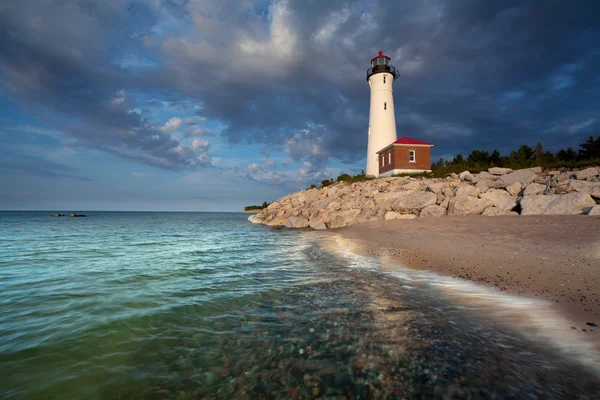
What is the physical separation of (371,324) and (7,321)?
7.24 meters

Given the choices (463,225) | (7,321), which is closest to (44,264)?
(7,321)

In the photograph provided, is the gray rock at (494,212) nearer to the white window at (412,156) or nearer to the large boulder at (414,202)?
the large boulder at (414,202)

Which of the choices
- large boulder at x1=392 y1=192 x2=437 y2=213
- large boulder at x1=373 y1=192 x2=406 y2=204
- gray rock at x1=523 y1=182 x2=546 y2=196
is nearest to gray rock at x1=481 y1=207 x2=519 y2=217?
gray rock at x1=523 y1=182 x2=546 y2=196

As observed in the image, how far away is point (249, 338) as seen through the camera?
457cm

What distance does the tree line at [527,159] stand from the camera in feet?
74.0

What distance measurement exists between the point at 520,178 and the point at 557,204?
6.54 metres

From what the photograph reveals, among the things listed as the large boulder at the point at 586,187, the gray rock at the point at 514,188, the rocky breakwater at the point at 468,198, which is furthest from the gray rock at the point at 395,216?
the large boulder at the point at 586,187

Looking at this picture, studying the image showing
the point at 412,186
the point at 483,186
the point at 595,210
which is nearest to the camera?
the point at 595,210

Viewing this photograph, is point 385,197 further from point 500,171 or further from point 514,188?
point 500,171

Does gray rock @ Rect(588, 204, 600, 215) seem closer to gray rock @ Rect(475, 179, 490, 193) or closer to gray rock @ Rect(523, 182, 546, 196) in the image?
gray rock @ Rect(523, 182, 546, 196)

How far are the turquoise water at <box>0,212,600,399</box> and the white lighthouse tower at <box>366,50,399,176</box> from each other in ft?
121

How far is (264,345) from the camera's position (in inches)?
170

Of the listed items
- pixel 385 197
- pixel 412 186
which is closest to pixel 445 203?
pixel 385 197

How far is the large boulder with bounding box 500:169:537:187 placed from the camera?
18.7 meters
